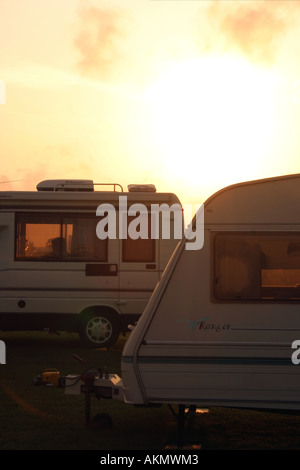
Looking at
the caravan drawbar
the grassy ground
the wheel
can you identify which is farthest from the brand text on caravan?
the caravan drawbar

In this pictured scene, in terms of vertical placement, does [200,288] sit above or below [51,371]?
above

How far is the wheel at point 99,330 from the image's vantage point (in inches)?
623

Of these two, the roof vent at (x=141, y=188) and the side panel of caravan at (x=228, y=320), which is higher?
the roof vent at (x=141, y=188)

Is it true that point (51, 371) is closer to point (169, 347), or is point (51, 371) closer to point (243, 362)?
point (169, 347)

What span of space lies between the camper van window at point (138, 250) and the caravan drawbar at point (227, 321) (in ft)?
24.3

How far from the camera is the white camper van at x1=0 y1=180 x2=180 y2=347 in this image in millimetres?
15758

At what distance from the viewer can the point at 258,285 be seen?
8367mm

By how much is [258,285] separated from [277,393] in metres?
1.09

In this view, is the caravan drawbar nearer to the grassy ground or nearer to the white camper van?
the grassy ground

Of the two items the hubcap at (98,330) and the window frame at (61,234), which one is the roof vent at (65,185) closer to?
the window frame at (61,234)

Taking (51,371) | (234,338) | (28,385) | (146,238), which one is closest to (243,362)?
(234,338)

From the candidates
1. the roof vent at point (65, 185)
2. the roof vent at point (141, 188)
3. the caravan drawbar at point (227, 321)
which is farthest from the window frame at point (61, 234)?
the caravan drawbar at point (227, 321)

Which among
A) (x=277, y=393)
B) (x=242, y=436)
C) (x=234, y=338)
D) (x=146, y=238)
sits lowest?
(x=242, y=436)

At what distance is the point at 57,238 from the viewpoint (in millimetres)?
15945
